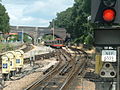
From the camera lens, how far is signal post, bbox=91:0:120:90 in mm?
3988

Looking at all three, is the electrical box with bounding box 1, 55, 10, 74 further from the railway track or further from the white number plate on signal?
the white number plate on signal

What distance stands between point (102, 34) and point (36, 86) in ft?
39.6

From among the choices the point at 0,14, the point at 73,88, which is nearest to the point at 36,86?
the point at 73,88

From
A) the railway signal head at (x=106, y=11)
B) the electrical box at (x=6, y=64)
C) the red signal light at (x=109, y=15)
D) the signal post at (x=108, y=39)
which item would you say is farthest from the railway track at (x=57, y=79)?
the red signal light at (x=109, y=15)

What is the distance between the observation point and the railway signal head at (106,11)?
3.96m

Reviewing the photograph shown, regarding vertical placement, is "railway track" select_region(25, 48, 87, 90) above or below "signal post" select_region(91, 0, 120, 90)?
below

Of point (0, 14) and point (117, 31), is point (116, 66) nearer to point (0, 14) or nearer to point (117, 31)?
point (117, 31)

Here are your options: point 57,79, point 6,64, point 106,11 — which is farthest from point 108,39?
point 57,79

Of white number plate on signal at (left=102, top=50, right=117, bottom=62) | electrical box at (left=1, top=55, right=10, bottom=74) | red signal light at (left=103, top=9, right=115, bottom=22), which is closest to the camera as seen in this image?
red signal light at (left=103, top=9, right=115, bottom=22)

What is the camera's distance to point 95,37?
13.4 feet

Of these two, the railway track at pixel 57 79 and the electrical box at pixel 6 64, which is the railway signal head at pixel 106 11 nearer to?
the railway track at pixel 57 79

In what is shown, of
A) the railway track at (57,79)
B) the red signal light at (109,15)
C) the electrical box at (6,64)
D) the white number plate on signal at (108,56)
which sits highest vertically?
the red signal light at (109,15)

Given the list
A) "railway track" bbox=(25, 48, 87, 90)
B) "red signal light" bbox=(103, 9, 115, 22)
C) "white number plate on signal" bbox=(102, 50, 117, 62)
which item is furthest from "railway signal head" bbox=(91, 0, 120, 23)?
"railway track" bbox=(25, 48, 87, 90)

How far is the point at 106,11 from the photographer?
4.00 meters
